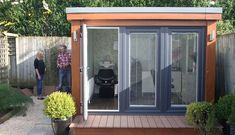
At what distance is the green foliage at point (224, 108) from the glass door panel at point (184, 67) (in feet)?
3.68

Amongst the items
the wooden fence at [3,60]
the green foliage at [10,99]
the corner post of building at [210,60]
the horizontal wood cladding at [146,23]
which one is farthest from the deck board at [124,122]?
the wooden fence at [3,60]

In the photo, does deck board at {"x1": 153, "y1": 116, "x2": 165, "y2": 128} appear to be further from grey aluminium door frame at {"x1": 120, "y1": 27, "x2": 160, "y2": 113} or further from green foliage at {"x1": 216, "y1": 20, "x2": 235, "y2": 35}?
green foliage at {"x1": 216, "y1": 20, "x2": 235, "y2": 35}

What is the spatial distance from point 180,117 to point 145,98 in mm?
853

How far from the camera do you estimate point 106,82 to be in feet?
31.6

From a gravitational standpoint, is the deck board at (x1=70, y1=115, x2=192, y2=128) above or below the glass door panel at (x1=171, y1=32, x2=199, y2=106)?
below

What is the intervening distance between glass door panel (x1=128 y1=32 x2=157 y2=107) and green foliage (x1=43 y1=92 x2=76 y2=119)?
146 centimetres

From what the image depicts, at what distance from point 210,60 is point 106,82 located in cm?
295

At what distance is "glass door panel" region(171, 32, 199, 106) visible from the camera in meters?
7.91

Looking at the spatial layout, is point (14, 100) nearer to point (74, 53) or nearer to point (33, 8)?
point (74, 53)

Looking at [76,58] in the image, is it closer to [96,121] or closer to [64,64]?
[96,121]

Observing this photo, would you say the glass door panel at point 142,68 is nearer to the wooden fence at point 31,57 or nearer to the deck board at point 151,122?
the deck board at point 151,122

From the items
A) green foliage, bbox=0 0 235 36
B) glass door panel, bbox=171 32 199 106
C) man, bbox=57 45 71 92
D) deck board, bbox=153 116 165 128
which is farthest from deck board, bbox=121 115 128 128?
green foliage, bbox=0 0 235 36

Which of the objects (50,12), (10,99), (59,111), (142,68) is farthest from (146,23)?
(50,12)

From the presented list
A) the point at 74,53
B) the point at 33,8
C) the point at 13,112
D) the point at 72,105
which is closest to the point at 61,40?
the point at 33,8
